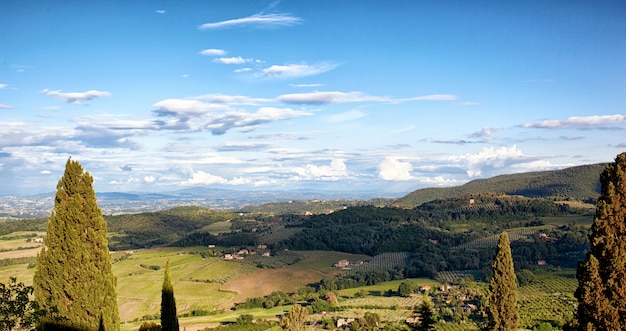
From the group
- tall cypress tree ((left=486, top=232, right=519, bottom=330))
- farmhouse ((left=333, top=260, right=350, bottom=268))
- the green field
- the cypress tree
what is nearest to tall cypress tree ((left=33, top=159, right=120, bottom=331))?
the cypress tree

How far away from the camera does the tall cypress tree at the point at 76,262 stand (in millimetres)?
22703

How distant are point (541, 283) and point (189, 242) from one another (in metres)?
107

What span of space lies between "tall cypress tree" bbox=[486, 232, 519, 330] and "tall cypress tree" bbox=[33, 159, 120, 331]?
875 inches

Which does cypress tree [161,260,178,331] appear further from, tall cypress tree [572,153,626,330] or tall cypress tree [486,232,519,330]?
tall cypress tree [572,153,626,330]

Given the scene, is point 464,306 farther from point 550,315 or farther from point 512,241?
point 512,241

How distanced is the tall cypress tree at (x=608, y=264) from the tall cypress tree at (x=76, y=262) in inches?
867

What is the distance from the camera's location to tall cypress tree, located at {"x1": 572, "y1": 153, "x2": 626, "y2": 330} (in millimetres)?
19141

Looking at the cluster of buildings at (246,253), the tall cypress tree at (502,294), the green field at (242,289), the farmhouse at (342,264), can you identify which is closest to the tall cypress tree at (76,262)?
the tall cypress tree at (502,294)

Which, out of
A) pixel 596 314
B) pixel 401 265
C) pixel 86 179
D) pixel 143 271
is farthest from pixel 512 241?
pixel 86 179

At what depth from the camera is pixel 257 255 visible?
131 metres

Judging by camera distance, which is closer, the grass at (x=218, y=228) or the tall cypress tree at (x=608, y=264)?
the tall cypress tree at (x=608, y=264)

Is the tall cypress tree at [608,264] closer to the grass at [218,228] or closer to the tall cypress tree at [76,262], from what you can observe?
the tall cypress tree at [76,262]

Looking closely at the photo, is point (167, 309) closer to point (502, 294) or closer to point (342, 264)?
point (502, 294)

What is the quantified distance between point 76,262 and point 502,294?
81.0 feet
